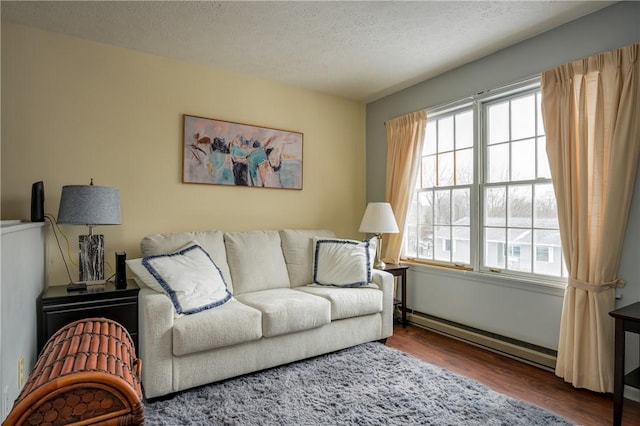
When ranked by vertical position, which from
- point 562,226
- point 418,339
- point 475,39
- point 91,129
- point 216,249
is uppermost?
point 475,39

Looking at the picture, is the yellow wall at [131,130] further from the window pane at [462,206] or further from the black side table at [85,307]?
the window pane at [462,206]

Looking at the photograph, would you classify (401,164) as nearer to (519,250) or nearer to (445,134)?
(445,134)

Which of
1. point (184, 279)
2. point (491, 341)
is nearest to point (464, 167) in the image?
point (491, 341)

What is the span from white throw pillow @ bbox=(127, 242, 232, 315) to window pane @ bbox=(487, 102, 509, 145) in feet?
8.55

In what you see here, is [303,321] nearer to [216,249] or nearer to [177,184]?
[216,249]

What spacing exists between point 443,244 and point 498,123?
4.04 feet

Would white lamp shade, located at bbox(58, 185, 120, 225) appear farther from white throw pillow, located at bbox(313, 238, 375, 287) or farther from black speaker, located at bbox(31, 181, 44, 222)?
white throw pillow, located at bbox(313, 238, 375, 287)

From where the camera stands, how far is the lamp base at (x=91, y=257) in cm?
270

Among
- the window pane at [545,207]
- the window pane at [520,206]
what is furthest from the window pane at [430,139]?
the window pane at [545,207]

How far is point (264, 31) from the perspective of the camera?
2.85 m

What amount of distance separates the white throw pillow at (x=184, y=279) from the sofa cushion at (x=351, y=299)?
0.80 meters

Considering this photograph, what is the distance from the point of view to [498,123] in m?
3.22

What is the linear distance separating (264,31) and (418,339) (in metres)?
2.97

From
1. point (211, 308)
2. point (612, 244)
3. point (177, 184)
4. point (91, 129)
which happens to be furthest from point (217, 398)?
point (612, 244)
